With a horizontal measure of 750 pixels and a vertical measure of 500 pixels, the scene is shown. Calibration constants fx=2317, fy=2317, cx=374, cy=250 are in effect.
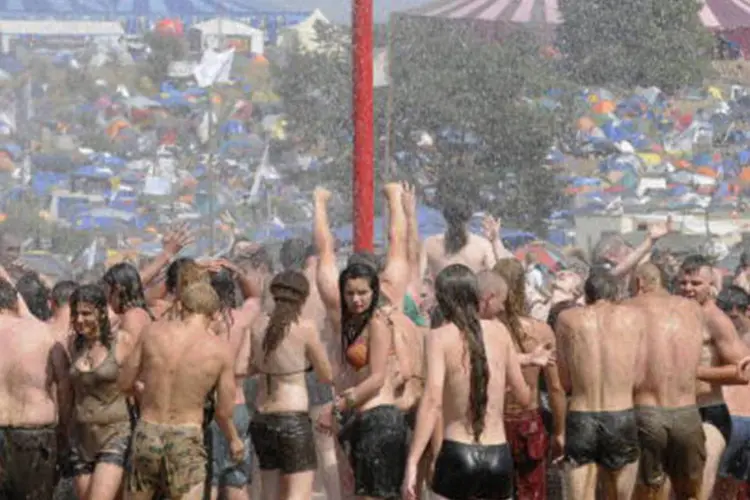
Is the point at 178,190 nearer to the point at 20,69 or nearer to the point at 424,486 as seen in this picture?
the point at 20,69

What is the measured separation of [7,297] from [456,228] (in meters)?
4.10

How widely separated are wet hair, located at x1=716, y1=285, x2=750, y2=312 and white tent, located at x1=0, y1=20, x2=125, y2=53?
20503mm

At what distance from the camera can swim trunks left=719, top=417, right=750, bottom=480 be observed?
13.0m

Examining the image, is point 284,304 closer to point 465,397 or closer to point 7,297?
point 7,297

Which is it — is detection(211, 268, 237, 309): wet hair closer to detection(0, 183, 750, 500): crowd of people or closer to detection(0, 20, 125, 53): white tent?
detection(0, 183, 750, 500): crowd of people

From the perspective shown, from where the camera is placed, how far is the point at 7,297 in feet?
38.1

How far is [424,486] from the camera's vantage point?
12.7m

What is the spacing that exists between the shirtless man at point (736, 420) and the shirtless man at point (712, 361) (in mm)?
158

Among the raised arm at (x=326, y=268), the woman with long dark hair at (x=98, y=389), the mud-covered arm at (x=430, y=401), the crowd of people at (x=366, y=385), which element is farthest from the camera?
the raised arm at (x=326, y=268)

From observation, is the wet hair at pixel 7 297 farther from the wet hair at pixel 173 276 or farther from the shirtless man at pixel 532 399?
the shirtless man at pixel 532 399

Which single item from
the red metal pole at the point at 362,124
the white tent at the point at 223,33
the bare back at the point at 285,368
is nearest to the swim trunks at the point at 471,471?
the bare back at the point at 285,368

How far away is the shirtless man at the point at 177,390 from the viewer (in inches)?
425

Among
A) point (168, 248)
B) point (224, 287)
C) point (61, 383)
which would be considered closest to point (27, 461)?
point (61, 383)

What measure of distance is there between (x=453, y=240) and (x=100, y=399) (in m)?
4.03
